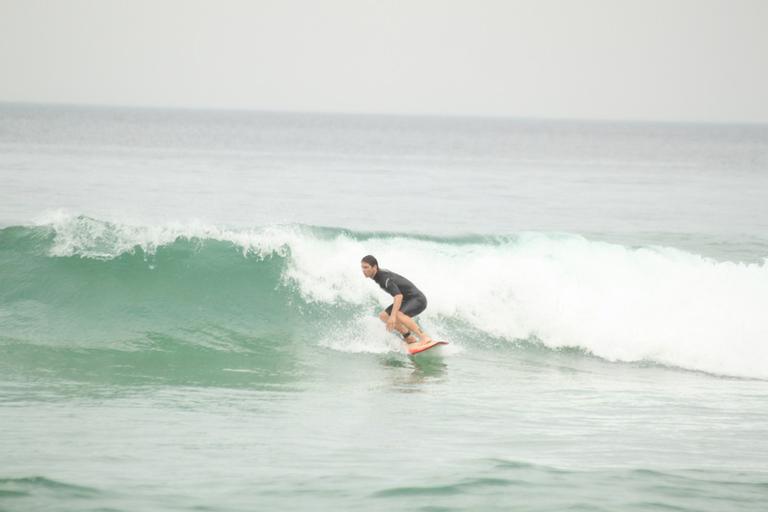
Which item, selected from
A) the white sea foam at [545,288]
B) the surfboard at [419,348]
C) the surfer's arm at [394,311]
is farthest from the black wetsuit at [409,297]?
the white sea foam at [545,288]

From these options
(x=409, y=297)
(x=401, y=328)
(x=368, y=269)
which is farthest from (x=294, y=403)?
(x=409, y=297)

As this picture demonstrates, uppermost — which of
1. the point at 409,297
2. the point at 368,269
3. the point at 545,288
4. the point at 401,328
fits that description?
the point at 368,269

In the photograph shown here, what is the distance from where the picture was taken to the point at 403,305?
39.6ft

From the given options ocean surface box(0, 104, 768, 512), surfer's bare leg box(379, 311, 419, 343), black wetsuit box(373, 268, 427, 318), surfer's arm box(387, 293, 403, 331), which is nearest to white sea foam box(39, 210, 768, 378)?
ocean surface box(0, 104, 768, 512)

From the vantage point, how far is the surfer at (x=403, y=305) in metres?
11.8

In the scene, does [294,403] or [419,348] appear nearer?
[294,403]

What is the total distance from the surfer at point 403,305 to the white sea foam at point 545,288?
0.67 meters

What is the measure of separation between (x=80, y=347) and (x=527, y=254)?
27.8 feet

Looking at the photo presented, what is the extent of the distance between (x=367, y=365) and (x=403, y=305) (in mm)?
918

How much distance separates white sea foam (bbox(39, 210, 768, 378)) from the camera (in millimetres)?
13680

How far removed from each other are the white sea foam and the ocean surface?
5cm

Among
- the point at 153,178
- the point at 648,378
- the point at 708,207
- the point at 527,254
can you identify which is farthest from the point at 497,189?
the point at 648,378

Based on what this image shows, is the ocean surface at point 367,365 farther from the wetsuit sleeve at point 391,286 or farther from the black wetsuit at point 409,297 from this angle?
the wetsuit sleeve at point 391,286

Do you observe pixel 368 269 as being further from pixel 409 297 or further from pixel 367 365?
pixel 367 365
